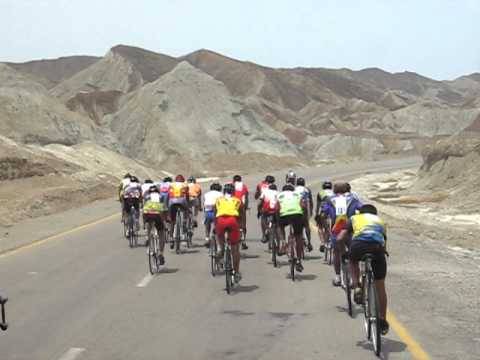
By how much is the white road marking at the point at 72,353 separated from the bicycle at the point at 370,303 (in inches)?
137

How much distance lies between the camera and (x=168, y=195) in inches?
739

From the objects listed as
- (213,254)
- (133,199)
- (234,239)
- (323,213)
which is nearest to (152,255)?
(213,254)

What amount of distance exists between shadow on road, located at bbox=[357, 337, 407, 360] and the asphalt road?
1 centimetres

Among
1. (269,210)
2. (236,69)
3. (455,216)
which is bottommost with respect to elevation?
(455,216)

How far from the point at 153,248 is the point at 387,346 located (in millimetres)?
7191

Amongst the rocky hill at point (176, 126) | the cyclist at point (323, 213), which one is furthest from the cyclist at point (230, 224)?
the rocky hill at point (176, 126)

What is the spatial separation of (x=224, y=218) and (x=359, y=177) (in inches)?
1885

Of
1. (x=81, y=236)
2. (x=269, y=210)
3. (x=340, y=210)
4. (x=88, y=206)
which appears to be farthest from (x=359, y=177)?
(x=340, y=210)

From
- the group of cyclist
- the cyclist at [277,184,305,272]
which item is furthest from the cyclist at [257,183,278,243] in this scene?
the cyclist at [277,184,305,272]

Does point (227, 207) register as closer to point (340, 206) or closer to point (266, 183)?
point (340, 206)

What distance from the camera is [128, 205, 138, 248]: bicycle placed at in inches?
807

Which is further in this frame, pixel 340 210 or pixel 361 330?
pixel 340 210

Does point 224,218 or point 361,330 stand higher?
point 224,218

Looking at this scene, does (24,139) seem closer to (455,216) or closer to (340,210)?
(455,216)
